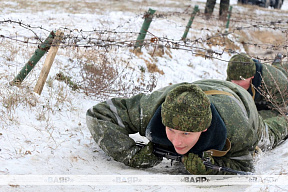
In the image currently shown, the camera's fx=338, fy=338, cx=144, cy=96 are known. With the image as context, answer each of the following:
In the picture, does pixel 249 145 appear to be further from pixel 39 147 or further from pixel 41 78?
pixel 41 78

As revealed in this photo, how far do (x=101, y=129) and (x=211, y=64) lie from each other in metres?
7.77

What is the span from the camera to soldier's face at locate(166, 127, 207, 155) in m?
2.90

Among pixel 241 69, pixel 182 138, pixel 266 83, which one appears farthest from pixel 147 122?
pixel 266 83

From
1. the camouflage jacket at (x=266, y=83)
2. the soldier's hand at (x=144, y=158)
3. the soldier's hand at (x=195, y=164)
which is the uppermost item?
the camouflage jacket at (x=266, y=83)

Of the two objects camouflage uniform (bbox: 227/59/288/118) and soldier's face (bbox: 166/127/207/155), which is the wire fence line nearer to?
camouflage uniform (bbox: 227/59/288/118)

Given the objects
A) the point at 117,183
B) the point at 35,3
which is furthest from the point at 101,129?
the point at 35,3

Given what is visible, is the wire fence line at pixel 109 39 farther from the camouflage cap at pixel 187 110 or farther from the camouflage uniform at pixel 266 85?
the camouflage cap at pixel 187 110

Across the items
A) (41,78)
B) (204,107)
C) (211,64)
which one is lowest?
(211,64)

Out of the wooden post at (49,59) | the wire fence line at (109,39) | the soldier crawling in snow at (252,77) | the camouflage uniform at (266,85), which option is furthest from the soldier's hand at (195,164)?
Answer: the camouflage uniform at (266,85)

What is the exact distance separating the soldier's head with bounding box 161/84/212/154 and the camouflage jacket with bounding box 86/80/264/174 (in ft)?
1.39

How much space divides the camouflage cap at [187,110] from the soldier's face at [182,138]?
0.22ft

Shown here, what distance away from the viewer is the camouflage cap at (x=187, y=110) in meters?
2.77

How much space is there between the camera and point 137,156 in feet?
11.0

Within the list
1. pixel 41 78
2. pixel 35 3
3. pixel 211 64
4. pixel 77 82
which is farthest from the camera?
pixel 35 3
